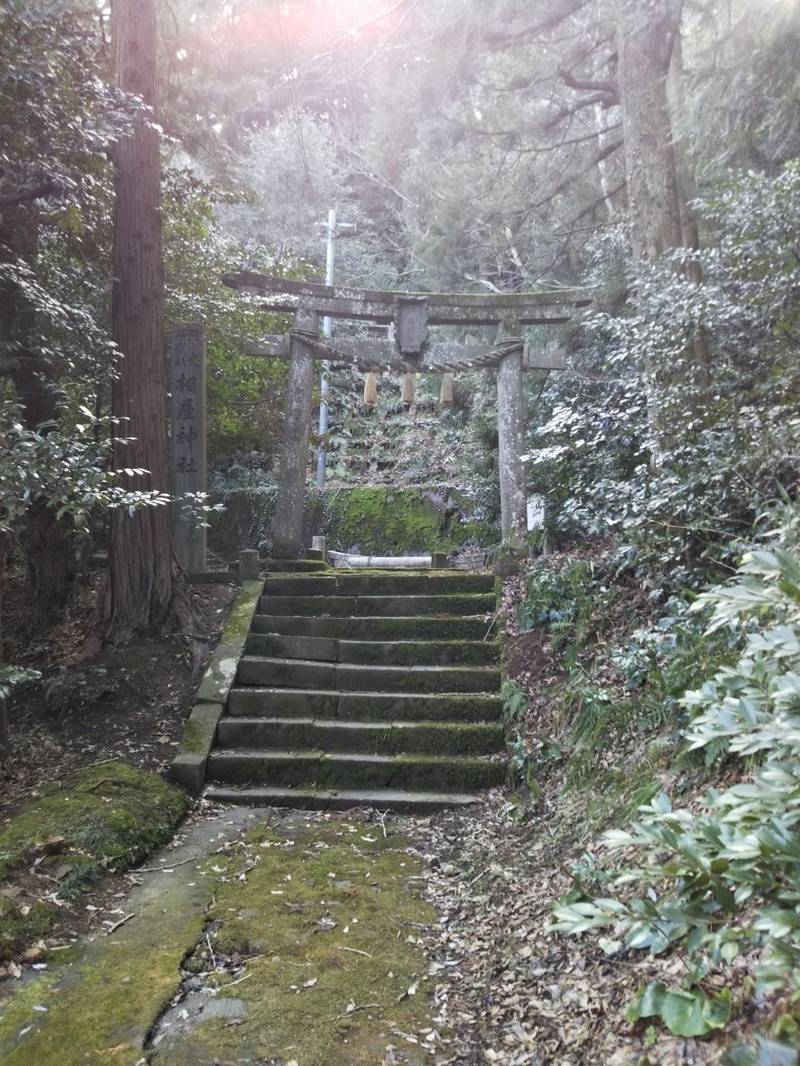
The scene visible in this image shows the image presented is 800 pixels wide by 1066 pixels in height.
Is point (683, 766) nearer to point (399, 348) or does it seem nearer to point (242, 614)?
point (242, 614)

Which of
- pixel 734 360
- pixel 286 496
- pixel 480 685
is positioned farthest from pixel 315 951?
pixel 286 496

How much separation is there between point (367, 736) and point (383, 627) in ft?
4.45

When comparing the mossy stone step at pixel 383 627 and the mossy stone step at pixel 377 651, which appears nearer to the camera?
the mossy stone step at pixel 377 651

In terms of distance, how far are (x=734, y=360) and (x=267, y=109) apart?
18.6 metres

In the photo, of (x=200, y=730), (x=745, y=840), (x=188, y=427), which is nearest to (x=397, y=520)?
(x=188, y=427)

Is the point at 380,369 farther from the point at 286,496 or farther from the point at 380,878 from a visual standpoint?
the point at 380,878

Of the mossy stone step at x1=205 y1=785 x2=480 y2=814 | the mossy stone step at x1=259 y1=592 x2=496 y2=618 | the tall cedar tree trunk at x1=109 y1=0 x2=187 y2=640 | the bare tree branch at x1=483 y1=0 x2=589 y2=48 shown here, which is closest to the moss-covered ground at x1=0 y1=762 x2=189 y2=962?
the mossy stone step at x1=205 y1=785 x2=480 y2=814

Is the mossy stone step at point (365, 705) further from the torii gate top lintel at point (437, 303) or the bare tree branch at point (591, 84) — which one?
the bare tree branch at point (591, 84)

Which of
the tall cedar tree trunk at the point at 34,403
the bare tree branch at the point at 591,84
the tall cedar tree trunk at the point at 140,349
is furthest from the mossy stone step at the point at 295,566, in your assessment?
the bare tree branch at the point at 591,84

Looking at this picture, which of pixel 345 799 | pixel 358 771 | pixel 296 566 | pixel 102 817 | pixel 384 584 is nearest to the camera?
pixel 102 817

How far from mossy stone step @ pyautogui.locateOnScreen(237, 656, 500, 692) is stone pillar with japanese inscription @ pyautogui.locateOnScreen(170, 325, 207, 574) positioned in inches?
69.8

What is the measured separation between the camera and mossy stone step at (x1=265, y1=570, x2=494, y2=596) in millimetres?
6852

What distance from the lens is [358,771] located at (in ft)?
16.1

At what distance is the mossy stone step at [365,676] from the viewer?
5672 mm
